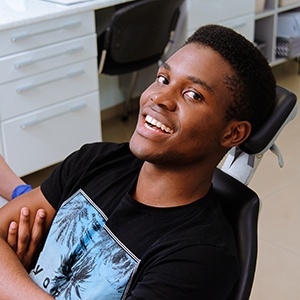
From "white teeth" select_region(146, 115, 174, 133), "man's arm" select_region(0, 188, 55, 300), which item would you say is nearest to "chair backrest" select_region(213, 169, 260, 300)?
"white teeth" select_region(146, 115, 174, 133)

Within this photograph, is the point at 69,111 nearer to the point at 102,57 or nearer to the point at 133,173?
the point at 102,57

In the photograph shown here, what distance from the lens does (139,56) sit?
333 centimetres

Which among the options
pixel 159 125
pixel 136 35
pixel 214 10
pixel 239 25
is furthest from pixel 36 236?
pixel 239 25

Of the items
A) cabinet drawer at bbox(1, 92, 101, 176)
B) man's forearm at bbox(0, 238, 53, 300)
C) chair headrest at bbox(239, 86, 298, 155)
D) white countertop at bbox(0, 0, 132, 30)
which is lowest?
cabinet drawer at bbox(1, 92, 101, 176)

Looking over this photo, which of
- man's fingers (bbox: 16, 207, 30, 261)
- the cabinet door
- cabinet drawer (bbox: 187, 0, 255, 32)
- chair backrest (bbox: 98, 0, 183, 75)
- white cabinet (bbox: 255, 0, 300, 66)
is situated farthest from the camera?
white cabinet (bbox: 255, 0, 300, 66)

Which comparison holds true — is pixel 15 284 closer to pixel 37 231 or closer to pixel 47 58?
pixel 37 231

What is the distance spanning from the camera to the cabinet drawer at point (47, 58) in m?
2.79

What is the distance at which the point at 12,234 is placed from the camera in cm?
148

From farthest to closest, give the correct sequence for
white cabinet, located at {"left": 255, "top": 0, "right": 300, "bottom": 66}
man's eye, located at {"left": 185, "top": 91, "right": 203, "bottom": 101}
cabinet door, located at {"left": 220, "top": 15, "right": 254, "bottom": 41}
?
white cabinet, located at {"left": 255, "top": 0, "right": 300, "bottom": 66} → cabinet door, located at {"left": 220, "top": 15, "right": 254, "bottom": 41} → man's eye, located at {"left": 185, "top": 91, "right": 203, "bottom": 101}

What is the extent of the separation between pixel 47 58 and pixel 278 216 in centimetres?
124

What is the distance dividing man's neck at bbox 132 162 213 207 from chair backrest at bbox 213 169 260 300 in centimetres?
8

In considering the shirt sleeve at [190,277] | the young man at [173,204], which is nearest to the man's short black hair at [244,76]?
the young man at [173,204]

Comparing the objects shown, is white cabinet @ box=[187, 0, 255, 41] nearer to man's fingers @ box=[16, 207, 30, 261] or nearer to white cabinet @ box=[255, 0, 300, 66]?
white cabinet @ box=[255, 0, 300, 66]

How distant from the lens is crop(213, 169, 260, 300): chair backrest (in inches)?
49.4
